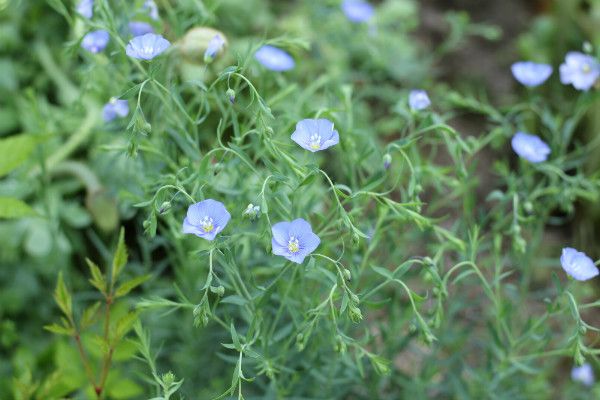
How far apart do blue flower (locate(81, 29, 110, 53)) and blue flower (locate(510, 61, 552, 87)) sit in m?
0.81

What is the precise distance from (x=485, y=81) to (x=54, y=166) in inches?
59.1

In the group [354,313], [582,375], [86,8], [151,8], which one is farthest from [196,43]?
[582,375]

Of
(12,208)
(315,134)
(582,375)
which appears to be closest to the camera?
(315,134)

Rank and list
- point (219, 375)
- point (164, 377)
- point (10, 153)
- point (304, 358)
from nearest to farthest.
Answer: point (164, 377) < point (304, 358) < point (10, 153) < point (219, 375)

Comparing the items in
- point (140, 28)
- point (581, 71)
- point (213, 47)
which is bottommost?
point (581, 71)

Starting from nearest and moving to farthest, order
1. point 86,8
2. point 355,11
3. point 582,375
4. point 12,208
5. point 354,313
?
point 354,313 < point 12,208 < point 86,8 < point 582,375 < point 355,11

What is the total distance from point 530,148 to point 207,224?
677 mm

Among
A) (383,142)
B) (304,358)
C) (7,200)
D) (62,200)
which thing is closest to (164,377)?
(304,358)

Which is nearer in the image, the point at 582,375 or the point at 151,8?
the point at 151,8

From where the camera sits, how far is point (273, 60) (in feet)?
5.11

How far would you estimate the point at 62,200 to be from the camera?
6.34 feet

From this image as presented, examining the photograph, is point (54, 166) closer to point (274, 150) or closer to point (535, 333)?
point (274, 150)

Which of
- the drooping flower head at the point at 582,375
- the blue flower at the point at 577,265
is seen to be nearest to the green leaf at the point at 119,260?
the blue flower at the point at 577,265

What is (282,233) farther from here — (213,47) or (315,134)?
(213,47)
